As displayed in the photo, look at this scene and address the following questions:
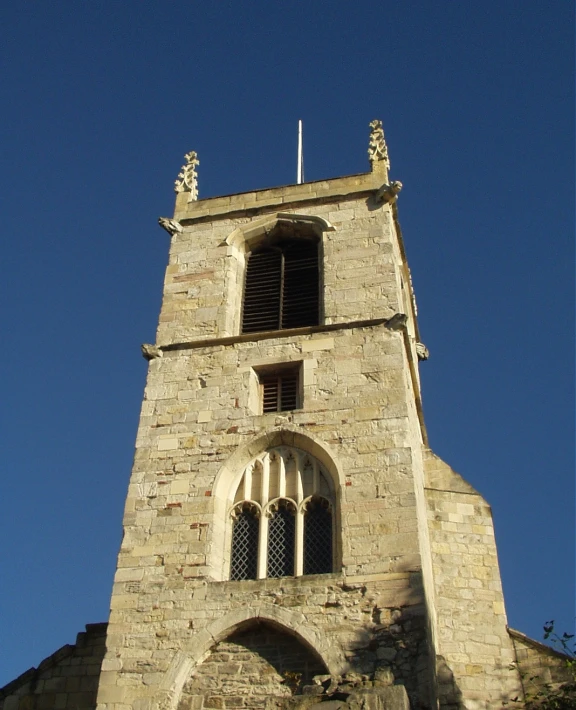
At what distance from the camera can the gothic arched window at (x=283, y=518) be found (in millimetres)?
13336

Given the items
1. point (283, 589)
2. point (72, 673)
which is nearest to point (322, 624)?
point (283, 589)

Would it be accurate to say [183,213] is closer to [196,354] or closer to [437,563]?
[196,354]

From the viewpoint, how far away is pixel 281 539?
1368 centimetres

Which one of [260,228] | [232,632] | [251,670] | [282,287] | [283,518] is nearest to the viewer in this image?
[251,670]

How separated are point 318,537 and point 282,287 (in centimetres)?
548

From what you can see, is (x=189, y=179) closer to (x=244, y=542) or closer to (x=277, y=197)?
(x=277, y=197)

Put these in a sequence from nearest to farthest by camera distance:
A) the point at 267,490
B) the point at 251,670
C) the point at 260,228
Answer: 1. the point at 251,670
2. the point at 267,490
3. the point at 260,228

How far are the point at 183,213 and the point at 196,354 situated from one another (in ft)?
13.2

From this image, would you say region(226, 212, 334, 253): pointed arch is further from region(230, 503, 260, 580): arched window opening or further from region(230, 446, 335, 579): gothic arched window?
region(230, 503, 260, 580): arched window opening

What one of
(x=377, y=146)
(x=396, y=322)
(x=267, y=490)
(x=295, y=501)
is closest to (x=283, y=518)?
(x=295, y=501)

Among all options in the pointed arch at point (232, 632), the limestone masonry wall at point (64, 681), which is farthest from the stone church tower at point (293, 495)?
the limestone masonry wall at point (64, 681)

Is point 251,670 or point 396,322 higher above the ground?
point 396,322

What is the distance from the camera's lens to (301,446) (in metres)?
14.4

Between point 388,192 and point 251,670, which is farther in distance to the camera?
point 388,192
